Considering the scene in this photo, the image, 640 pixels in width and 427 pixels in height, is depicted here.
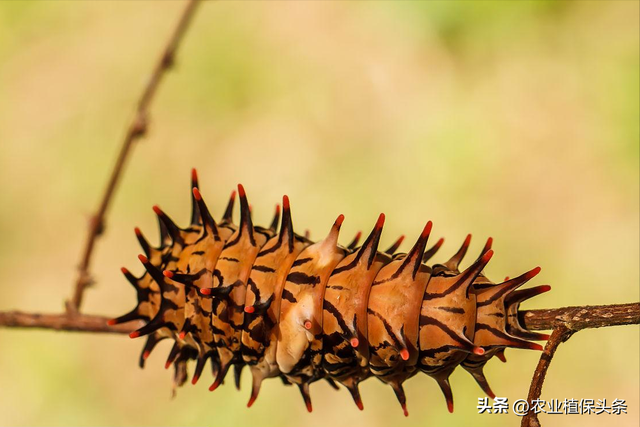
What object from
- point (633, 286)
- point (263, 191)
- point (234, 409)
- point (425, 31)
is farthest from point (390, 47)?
point (234, 409)

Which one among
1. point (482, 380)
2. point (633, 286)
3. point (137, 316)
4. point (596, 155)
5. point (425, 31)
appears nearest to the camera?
point (482, 380)

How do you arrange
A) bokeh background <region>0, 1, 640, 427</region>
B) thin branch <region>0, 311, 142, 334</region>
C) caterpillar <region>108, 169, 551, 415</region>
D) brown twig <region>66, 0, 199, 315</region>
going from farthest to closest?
bokeh background <region>0, 1, 640, 427</region>
brown twig <region>66, 0, 199, 315</region>
thin branch <region>0, 311, 142, 334</region>
caterpillar <region>108, 169, 551, 415</region>

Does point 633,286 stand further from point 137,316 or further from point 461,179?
point 137,316

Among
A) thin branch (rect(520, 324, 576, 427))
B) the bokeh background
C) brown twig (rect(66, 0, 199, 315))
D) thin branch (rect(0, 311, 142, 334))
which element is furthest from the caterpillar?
the bokeh background

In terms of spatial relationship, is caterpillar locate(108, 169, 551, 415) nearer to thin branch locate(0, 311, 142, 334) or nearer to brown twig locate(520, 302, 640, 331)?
brown twig locate(520, 302, 640, 331)

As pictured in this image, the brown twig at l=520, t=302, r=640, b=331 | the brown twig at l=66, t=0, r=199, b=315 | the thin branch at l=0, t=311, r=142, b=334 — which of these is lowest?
the brown twig at l=520, t=302, r=640, b=331

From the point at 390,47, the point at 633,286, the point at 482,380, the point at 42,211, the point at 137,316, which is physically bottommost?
the point at 482,380

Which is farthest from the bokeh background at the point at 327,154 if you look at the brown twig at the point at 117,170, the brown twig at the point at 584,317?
the brown twig at the point at 584,317
